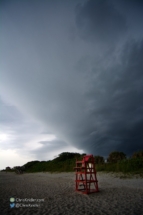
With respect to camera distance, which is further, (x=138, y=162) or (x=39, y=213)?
(x=138, y=162)

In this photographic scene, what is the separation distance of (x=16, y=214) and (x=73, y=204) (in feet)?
9.28

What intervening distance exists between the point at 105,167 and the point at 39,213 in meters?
22.8

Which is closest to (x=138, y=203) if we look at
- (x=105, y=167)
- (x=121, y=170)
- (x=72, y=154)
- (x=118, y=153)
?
(x=121, y=170)

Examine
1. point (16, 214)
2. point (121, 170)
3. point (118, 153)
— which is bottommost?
point (16, 214)

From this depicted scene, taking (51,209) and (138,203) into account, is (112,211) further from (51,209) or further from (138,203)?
(51,209)

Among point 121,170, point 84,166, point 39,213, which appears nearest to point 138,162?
point 121,170

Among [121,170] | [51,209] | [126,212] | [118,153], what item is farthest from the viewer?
[118,153]

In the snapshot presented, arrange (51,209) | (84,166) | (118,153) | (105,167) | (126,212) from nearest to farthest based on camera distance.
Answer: (126,212), (51,209), (84,166), (105,167), (118,153)

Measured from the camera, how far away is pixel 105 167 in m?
27.8

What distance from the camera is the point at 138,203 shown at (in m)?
8.16

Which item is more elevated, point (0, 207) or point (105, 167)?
point (105, 167)

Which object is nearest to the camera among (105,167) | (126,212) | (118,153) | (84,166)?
(126,212)

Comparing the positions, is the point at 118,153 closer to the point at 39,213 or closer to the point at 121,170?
the point at 121,170

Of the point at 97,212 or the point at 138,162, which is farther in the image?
the point at 138,162
